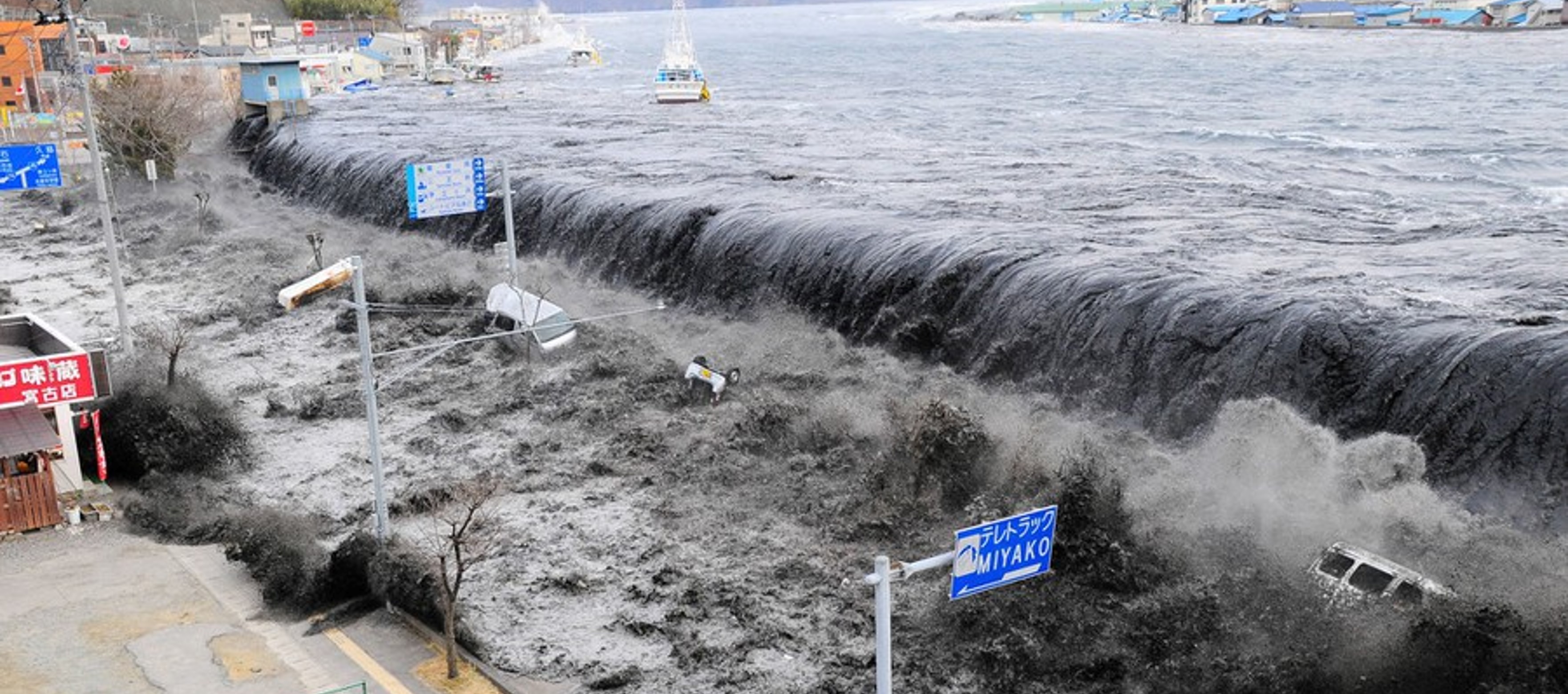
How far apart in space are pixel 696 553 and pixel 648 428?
7.28m

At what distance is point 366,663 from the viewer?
22047mm

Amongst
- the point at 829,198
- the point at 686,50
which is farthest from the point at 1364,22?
the point at 829,198

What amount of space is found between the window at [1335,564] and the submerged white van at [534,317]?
21.7 m

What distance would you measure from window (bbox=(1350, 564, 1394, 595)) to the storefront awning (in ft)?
75.8

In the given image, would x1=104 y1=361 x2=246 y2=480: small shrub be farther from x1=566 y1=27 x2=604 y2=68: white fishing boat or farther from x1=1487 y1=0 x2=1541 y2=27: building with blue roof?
x1=1487 y1=0 x2=1541 y2=27: building with blue roof

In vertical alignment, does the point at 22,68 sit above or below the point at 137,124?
above

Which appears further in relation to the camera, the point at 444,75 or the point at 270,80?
the point at 444,75

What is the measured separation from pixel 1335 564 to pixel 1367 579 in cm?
65

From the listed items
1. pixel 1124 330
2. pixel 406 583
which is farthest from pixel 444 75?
pixel 406 583

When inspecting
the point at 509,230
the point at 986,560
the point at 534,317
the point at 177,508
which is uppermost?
the point at 986,560

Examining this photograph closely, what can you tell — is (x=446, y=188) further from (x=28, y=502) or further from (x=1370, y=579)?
(x=1370, y=579)

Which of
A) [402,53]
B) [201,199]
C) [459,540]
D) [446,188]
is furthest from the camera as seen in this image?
[402,53]

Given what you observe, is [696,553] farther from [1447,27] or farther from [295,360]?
[1447,27]

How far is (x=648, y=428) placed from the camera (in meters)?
33.3
